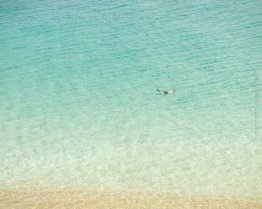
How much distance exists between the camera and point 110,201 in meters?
3.02

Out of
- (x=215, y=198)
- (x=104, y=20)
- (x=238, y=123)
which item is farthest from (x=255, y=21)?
(x=215, y=198)

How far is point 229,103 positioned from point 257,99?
289 mm

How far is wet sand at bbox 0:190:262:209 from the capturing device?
115 inches

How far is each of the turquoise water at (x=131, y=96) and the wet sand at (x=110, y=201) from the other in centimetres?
13

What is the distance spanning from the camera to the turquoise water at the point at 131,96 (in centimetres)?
347

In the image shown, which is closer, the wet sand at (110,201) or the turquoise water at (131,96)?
the wet sand at (110,201)

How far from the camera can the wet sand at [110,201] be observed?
292 cm

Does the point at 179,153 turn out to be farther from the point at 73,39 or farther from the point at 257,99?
the point at 73,39

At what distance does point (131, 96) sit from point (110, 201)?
159 centimetres

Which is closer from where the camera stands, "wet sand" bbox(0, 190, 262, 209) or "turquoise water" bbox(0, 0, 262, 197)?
"wet sand" bbox(0, 190, 262, 209)

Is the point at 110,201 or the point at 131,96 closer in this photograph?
the point at 110,201

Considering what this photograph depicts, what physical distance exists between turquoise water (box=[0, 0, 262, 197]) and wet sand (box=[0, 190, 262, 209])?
5.3 inches

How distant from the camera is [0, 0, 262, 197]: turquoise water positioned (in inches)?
136

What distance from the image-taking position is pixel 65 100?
176 inches
